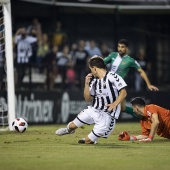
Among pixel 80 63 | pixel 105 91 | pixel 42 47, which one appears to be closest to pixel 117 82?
pixel 105 91

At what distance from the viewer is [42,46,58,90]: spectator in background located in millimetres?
21641

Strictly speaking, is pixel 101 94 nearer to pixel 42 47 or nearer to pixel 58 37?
pixel 42 47

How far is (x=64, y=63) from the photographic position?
72.5 feet

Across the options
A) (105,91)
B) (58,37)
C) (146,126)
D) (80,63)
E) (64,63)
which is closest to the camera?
(105,91)

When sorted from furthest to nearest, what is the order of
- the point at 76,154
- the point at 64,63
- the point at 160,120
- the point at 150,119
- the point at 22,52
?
the point at 64,63 < the point at 22,52 < the point at 160,120 < the point at 150,119 < the point at 76,154

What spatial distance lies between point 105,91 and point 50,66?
876 cm

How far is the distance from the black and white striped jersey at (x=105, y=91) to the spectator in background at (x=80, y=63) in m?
8.92

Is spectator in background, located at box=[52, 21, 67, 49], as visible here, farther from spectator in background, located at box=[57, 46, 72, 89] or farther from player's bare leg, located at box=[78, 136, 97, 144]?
player's bare leg, located at box=[78, 136, 97, 144]

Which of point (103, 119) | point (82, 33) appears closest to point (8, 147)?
point (103, 119)

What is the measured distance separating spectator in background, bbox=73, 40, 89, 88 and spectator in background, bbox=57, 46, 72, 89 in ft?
1.04

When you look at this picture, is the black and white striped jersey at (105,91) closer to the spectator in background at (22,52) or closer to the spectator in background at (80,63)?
the spectator in background at (22,52)

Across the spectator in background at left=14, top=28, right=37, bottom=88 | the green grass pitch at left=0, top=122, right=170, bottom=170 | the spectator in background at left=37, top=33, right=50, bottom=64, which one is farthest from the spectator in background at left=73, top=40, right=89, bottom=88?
the green grass pitch at left=0, top=122, right=170, bottom=170

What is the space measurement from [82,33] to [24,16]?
10.0 ft

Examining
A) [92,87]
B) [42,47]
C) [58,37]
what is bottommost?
[92,87]
